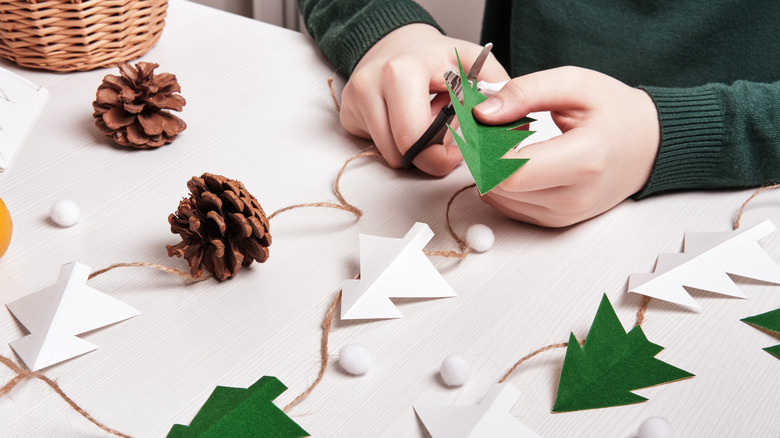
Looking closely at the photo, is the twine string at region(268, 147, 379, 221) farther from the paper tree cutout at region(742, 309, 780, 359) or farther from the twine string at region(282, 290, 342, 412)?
the paper tree cutout at region(742, 309, 780, 359)

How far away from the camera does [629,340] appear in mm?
458

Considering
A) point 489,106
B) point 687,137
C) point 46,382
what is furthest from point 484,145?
point 46,382

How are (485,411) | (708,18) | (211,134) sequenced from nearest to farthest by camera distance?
(485,411), (211,134), (708,18)

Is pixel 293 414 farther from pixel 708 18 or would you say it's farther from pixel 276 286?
pixel 708 18

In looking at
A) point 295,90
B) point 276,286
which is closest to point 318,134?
point 295,90

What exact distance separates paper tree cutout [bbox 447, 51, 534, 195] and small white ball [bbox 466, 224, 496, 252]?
8 centimetres

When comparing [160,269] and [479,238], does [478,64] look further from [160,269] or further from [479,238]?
[160,269]

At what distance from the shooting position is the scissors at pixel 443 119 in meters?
0.54

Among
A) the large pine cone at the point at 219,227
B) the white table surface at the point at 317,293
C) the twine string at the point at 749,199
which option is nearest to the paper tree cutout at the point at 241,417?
the white table surface at the point at 317,293

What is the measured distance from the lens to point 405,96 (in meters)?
0.60

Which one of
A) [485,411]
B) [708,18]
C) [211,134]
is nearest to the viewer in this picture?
[485,411]

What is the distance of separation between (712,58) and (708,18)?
57 millimetres

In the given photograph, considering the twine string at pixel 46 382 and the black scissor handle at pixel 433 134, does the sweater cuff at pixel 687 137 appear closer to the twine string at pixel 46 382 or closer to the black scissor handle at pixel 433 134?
the black scissor handle at pixel 433 134

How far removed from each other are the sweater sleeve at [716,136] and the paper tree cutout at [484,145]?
19 cm
